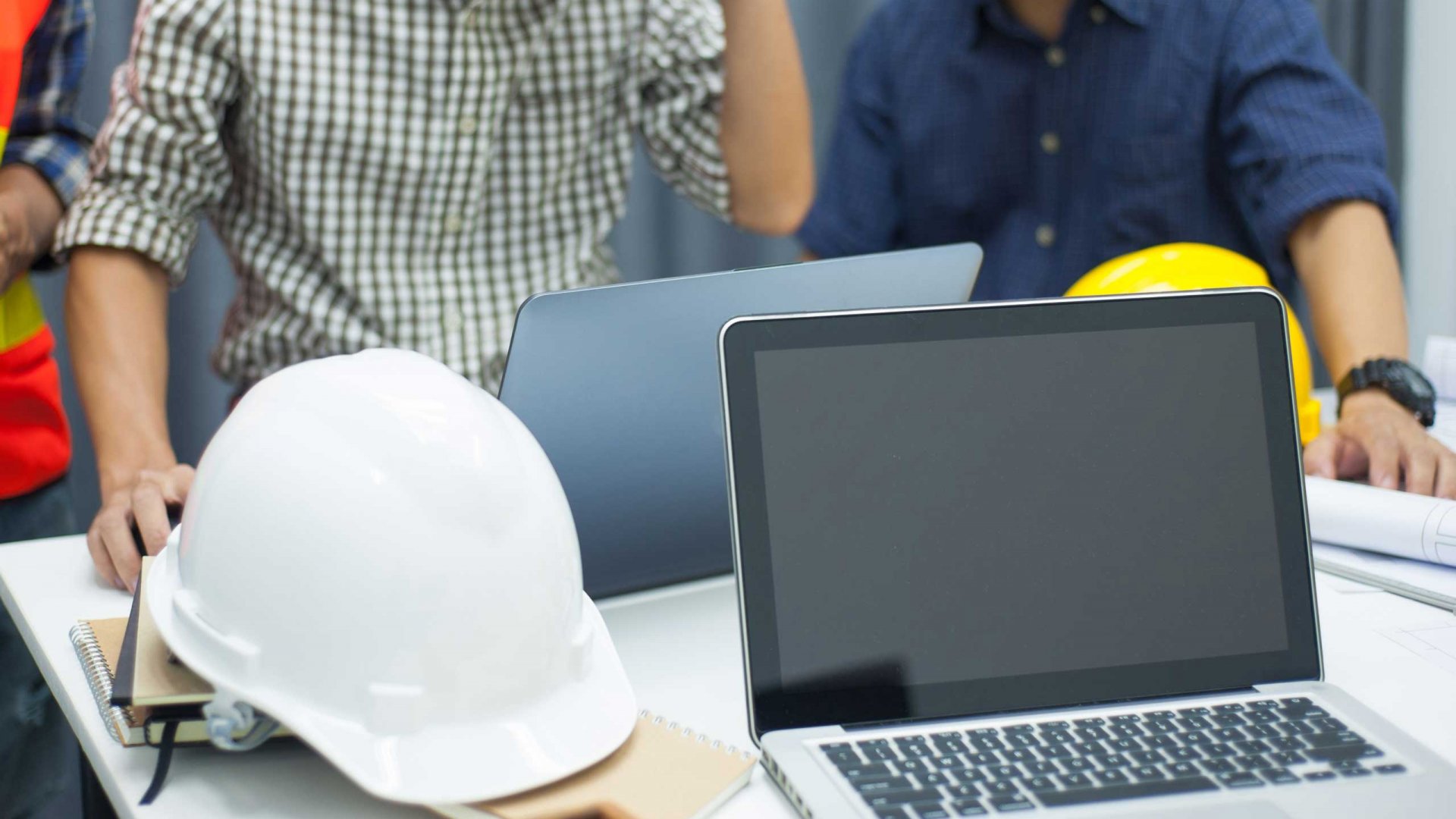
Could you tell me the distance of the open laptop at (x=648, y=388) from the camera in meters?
0.64

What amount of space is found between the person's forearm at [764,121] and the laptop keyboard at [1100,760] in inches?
34.1

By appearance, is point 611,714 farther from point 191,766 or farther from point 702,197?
point 702,197

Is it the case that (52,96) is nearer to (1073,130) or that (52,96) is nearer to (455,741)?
(455,741)

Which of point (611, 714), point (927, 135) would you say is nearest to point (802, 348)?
point (611, 714)

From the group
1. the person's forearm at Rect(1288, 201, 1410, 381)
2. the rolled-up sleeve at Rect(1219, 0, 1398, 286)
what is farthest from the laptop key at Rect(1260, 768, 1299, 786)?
the rolled-up sleeve at Rect(1219, 0, 1398, 286)

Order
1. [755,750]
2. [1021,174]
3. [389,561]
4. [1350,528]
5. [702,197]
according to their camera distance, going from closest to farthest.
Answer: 1. [389,561]
2. [755,750]
3. [1350,528]
4. [702,197]
5. [1021,174]

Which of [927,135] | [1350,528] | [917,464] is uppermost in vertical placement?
[927,135]

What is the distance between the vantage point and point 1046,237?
148cm

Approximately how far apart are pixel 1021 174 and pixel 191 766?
4.05ft

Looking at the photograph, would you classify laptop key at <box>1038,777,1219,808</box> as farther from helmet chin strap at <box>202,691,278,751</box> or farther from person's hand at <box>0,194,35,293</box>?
person's hand at <box>0,194,35,293</box>

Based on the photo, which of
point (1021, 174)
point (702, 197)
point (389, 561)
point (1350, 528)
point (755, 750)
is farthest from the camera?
point (1021, 174)

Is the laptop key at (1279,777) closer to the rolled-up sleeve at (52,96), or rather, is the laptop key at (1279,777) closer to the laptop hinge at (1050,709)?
the laptop hinge at (1050,709)

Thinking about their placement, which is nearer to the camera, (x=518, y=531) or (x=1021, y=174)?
(x=518, y=531)

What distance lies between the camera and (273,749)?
0.54m
